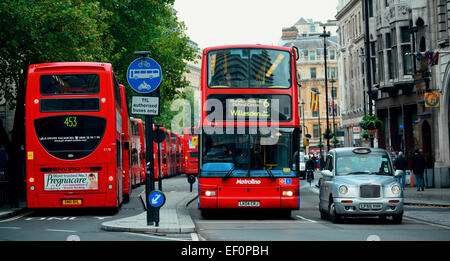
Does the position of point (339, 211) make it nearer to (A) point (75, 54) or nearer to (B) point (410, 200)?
(B) point (410, 200)

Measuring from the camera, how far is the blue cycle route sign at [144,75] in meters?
17.5

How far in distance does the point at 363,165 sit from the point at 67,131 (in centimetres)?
808

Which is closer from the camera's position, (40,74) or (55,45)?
(40,74)

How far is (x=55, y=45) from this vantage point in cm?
2748

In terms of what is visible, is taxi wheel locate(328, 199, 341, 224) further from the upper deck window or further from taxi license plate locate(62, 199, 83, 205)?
the upper deck window

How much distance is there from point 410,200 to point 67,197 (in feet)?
42.3

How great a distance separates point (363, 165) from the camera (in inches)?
778

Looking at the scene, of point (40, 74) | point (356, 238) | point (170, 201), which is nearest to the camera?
point (356, 238)

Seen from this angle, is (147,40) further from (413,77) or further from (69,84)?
(69,84)

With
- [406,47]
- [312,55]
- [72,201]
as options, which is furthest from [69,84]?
[312,55]

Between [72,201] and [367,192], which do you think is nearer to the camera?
[367,192]

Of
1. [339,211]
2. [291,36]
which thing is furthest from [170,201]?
[291,36]

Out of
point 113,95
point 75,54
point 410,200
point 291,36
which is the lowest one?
point 410,200

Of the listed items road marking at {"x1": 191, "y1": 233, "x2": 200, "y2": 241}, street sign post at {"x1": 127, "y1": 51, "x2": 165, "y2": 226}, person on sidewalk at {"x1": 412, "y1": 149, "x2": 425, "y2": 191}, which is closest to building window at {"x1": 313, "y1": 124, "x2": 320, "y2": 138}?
person on sidewalk at {"x1": 412, "y1": 149, "x2": 425, "y2": 191}
